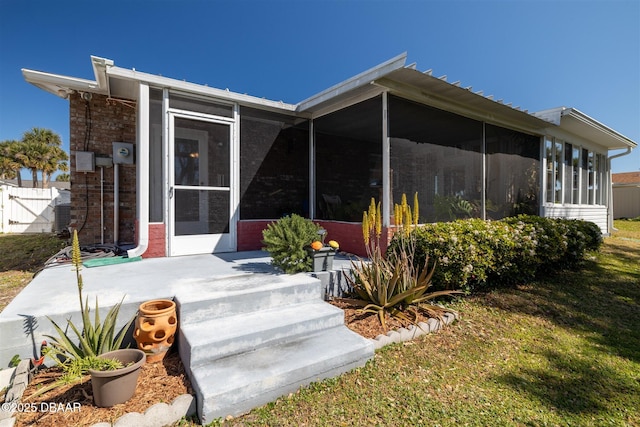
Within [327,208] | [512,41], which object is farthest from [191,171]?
[512,41]

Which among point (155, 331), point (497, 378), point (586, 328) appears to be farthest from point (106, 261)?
point (586, 328)

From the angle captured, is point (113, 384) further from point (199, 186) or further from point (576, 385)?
point (199, 186)

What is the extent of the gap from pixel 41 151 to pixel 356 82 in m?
25.7

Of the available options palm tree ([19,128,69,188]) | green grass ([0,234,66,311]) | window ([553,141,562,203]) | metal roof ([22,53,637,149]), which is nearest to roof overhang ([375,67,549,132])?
metal roof ([22,53,637,149])

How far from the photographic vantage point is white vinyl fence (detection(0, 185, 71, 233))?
12914 millimetres

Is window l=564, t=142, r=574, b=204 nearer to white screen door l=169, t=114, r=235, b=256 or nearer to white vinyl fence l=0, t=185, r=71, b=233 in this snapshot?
white screen door l=169, t=114, r=235, b=256

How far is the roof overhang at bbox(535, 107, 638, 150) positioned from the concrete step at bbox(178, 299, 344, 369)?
8.27 m

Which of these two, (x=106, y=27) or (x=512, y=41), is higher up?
(x=512, y=41)

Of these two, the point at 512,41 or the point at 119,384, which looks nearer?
the point at 119,384

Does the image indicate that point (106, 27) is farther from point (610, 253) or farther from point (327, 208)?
point (610, 253)

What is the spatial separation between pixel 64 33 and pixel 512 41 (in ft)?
37.0

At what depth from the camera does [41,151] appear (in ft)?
67.6

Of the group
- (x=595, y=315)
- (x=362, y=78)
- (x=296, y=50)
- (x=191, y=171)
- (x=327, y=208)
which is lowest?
(x=595, y=315)

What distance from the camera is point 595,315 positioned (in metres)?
4.07
